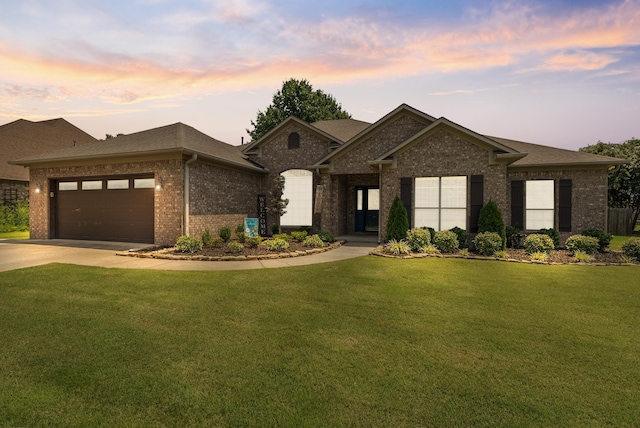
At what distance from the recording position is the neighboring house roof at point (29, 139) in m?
21.8

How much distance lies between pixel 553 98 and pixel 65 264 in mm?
17793

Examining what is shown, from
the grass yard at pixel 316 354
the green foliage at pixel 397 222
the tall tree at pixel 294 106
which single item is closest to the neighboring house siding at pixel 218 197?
the grass yard at pixel 316 354

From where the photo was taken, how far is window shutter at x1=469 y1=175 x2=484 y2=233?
493 inches

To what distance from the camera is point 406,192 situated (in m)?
13.4

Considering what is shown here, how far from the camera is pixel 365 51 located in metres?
13.1

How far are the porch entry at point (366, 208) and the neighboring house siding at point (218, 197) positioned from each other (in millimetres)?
5988

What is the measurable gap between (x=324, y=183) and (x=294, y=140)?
342 centimetres

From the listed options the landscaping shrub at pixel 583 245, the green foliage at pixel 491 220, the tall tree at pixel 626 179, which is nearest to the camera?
the landscaping shrub at pixel 583 245

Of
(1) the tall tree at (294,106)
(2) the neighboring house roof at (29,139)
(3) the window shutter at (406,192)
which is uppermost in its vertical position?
(1) the tall tree at (294,106)

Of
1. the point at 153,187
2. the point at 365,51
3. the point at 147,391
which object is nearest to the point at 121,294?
the point at 147,391

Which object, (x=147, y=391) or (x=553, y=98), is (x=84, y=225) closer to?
(x=147, y=391)

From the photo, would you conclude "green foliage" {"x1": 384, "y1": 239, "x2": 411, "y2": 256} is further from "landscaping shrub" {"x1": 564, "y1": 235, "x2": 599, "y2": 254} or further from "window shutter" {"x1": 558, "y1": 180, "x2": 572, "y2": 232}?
"window shutter" {"x1": 558, "y1": 180, "x2": 572, "y2": 232}

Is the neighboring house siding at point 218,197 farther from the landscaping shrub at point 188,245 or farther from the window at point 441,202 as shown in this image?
the window at point 441,202

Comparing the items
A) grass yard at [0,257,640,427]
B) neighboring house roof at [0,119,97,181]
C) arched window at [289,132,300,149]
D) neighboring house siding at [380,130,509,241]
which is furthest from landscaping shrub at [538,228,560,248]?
neighboring house roof at [0,119,97,181]
